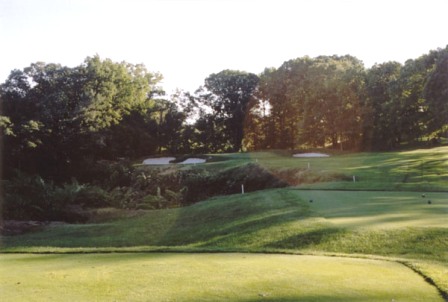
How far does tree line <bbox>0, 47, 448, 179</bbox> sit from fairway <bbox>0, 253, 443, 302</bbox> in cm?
2890

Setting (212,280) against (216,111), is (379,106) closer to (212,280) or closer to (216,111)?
(216,111)

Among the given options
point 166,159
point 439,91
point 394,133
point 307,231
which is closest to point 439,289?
point 307,231

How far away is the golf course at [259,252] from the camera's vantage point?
6.47m

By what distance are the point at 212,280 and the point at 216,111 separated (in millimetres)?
61211

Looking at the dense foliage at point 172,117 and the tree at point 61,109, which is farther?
the tree at point 61,109

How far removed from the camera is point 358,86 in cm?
5241

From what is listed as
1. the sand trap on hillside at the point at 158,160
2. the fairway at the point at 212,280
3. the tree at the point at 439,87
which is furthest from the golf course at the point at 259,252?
the sand trap on hillside at the point at 158,160

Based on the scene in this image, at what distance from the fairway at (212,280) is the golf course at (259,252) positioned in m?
0.02

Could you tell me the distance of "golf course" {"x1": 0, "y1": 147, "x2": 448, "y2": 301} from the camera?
21.2 feet

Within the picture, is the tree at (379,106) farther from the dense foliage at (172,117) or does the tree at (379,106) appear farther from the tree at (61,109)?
the tree at (61,109)

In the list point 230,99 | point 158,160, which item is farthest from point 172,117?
point 158,160

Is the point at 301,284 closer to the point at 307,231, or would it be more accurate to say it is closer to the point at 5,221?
the point at 307,231

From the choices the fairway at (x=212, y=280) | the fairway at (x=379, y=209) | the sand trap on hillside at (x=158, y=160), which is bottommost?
the fairway at (x=379, y=209)

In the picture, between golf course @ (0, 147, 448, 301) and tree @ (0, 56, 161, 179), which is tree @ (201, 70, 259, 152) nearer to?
tree @ (0, 56, 161, 179)
